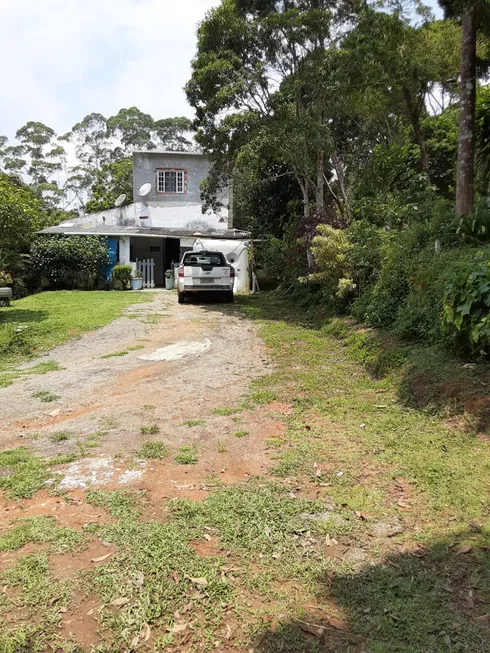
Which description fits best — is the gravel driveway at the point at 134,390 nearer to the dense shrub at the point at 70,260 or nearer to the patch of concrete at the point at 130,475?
the patch of concrete at the point at 130,475

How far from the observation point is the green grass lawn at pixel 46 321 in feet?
26.4

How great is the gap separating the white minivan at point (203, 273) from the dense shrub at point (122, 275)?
694cm

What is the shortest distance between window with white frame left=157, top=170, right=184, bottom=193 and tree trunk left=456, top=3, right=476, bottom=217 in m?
17.1

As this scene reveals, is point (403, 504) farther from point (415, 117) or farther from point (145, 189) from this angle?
point (145, 189)

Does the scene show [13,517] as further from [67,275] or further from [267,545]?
[67,275]

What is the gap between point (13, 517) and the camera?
2994mm

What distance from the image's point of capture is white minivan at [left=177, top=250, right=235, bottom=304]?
14.3 metres

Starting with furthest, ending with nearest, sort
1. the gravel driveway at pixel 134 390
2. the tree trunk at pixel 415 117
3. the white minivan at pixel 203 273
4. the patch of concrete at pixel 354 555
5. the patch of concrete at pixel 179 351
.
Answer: the white minivan at pixel 203 273
the tree trunk at pixel 415 117
the patch of concrete at pixel 179 351
the gravel driveway at pixel 134 390
the patch of concrete at pixel 354 555

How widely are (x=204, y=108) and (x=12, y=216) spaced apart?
6.76 metres

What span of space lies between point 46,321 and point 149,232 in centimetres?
1176

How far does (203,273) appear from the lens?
14359 millimetres

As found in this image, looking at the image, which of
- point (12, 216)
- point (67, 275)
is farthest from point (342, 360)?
point (67, 275)

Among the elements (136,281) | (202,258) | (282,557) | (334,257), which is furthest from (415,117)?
(282,557)

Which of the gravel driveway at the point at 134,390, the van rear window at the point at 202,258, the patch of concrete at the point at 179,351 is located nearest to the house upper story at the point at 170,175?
the van rear window at the point at 202,258
